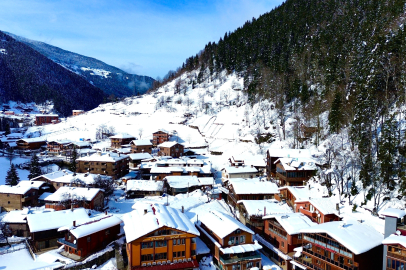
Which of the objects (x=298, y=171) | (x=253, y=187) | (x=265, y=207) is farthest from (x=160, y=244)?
(x=298, y=171)

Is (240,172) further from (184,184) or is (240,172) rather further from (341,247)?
(341,247)

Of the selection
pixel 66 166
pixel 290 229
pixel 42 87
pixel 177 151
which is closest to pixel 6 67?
pixel 42 87

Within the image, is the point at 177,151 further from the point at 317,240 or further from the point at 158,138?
the point at 317,240

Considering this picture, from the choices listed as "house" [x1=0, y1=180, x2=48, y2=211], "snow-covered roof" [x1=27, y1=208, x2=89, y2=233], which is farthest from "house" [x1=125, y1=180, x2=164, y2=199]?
"house" [x1=0, y1=180, x2=48, y2=211]

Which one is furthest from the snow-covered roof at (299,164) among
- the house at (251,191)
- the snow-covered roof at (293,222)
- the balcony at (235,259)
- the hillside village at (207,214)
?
the balcony at (235,259)

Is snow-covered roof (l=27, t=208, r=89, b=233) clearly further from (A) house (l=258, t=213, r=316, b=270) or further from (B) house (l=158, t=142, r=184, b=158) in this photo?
(B) house (l=158, t=142, r=184, b=158)
